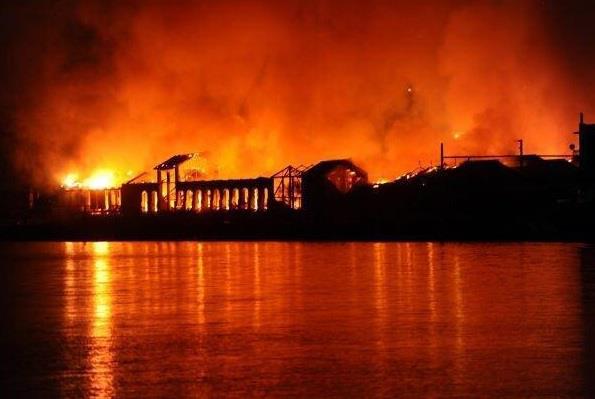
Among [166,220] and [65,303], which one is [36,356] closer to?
[65,303]

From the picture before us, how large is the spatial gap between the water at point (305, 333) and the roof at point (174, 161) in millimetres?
62979

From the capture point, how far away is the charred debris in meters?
64.3

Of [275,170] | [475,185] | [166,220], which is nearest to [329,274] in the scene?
[475,185]

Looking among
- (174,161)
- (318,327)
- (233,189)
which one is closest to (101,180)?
(174,161)

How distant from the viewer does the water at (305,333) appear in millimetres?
12531

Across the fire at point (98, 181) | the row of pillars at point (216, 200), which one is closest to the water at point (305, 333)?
the row of pillars at point (216, 200)

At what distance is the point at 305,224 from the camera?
73062 millimetres

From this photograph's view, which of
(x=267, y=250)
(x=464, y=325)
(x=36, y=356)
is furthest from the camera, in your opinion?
(x=267, y=250)

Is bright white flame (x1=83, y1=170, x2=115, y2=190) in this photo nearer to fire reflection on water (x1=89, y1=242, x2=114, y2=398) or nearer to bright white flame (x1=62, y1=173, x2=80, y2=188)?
bright white flame (x1=62, y1=173, x2=80, y2=188)

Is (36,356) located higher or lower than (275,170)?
lower

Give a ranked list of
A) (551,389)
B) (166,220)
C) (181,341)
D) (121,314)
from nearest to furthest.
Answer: (551,389) → (181,341) → (121,314) → (166,220)

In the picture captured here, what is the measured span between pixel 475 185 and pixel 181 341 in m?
56.5

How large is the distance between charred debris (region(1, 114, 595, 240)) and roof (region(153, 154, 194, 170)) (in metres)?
0.12

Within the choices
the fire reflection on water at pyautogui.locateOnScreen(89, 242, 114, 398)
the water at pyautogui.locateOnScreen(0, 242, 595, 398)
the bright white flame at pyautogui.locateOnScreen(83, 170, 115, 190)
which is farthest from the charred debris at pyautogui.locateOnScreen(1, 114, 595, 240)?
the fire reflection on water at pyautogui.locateOnScreen(89, 242, 114, 398)
